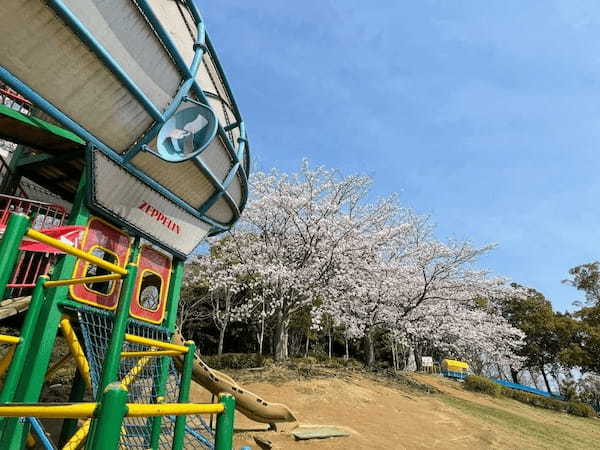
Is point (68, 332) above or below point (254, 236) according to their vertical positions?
below

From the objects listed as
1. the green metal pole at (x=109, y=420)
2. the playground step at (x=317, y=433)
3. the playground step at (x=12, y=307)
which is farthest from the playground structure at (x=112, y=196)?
the playground step at (x=317, y=433)

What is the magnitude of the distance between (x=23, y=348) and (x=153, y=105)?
3.19m

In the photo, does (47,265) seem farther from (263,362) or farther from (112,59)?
(263,362)

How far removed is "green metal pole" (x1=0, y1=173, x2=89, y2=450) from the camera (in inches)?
147

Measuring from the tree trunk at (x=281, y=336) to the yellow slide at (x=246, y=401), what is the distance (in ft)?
24.7

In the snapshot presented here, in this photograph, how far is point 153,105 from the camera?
4.70m

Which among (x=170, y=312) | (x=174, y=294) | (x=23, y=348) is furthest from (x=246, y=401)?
(x=23, y=348)

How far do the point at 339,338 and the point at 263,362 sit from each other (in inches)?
611

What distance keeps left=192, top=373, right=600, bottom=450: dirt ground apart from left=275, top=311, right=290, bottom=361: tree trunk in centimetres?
248

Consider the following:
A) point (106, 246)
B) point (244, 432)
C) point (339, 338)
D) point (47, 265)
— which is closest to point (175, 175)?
point (106, 246)

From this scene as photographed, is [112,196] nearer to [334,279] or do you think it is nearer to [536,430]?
[334,279]

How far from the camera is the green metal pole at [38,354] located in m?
3.74

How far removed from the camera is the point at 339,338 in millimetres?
29219

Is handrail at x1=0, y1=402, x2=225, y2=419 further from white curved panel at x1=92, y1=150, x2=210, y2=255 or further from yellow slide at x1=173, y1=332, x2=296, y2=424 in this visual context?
yellow slide at x1=173, y1=332, x2=296, y2=424
